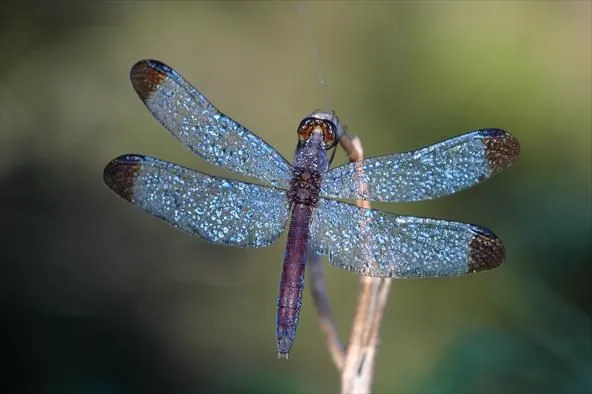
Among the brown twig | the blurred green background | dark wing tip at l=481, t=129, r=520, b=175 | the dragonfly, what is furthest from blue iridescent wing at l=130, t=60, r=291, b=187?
the blurred green background

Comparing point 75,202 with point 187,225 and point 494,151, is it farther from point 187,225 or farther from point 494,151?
point 494,151

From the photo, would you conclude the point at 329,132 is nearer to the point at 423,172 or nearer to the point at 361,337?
the point at 423,172

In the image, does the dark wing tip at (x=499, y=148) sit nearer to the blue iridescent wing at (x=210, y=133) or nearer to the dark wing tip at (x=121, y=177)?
the blue iridescent wing at (x=210, y=133)

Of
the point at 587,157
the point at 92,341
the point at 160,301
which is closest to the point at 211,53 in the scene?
the point at 160,301

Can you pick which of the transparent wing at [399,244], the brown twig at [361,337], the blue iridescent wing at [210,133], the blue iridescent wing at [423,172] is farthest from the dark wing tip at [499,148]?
the blue iridescent wing at [210,133]

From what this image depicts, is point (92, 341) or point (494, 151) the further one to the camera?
point (92, 341)

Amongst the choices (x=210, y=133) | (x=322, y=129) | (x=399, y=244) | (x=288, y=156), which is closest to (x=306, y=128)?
(x=322, y=129)

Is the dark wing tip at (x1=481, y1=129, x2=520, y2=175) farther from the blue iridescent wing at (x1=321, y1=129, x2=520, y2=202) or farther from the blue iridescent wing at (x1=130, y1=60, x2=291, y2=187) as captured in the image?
the blue iridescent wing at (x1=130, y1=60, x2=291, y2=187)
